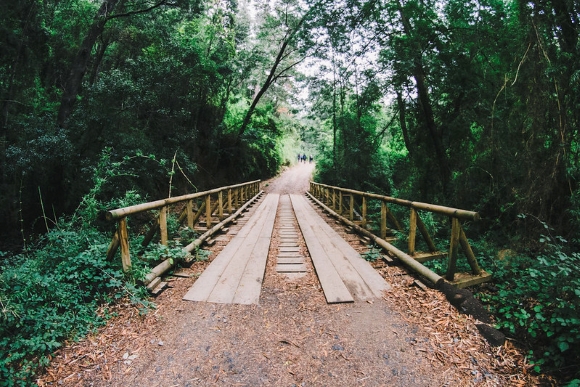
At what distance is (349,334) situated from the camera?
99.3 inches

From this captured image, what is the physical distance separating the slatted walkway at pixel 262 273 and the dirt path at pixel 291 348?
0.20 metres

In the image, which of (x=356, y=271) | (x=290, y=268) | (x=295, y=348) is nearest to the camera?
(x=295, y=348)

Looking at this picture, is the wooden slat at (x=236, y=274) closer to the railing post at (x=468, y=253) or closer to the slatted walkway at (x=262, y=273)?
the slatted walkway at (x=262, y=273)

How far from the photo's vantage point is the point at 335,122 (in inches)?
617

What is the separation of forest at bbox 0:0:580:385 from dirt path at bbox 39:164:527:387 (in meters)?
0.32

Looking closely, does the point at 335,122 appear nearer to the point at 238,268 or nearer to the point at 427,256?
the point at 427,256

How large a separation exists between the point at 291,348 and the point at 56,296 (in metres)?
2.23

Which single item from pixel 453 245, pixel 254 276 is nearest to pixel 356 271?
pixel 453 245

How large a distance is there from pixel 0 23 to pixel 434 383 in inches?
486

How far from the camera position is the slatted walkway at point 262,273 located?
10.5 ft

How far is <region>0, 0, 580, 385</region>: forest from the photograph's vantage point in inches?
97.8

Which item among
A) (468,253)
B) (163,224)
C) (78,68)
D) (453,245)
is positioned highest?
(78,68)

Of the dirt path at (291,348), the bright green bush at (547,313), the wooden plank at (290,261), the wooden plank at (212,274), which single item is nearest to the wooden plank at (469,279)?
the bright green bush at (547,313)

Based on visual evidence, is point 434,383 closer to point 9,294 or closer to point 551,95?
point 9,294
